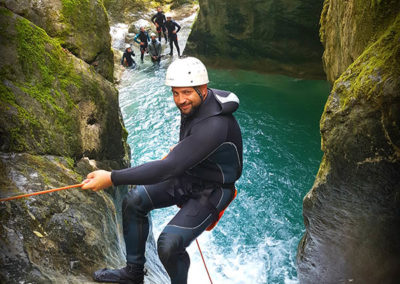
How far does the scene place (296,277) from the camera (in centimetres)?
617

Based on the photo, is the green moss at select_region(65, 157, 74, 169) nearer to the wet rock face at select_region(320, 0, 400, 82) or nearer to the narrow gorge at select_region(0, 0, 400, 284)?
the narrow gorge at select_region(0, 0, 400, 284)

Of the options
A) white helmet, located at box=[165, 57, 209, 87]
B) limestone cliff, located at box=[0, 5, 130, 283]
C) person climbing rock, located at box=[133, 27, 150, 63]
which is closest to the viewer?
limestone cliff, located at box=[0, 5, 130, 283]

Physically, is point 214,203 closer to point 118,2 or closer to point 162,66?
point 162,66

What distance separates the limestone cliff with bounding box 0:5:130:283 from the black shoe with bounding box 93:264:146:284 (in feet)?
0.43

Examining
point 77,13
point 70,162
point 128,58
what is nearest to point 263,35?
point 128,58

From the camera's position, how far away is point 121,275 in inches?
130

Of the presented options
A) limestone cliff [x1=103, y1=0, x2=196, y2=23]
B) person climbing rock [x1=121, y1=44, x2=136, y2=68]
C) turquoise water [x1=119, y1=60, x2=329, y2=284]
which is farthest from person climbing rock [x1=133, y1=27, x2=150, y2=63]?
limestone cliff [x1=103, y1=0, x2=196, y2=23]

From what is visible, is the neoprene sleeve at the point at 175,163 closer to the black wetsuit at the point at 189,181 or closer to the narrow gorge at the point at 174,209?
the black wetsuit at the point at 189,181

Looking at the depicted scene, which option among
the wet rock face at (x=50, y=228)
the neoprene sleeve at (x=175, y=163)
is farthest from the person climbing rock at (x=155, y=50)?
the neoprene sleeve at (x=175, y=163)

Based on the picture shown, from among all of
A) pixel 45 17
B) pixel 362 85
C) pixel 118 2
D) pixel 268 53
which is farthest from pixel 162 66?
pixel 362 85

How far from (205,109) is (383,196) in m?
2.65

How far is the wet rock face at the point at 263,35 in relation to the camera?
45.4 feet

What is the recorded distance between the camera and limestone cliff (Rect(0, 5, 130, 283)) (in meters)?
2.89

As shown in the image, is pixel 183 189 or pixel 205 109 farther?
pixel 183 189
